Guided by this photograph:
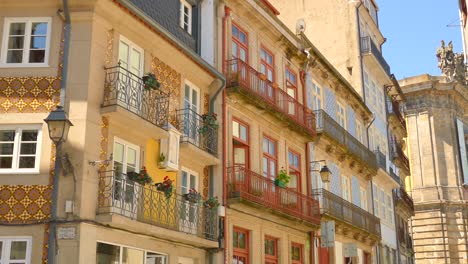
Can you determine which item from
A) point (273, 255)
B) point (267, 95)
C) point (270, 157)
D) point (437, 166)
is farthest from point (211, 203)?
point (437, 166)

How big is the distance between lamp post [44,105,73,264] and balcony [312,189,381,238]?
11.8m

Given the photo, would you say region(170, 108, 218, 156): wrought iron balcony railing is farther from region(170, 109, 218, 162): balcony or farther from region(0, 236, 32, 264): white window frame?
region(0, 236, 32, 264): white window frame

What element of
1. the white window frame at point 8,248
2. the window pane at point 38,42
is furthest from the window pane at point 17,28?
the white window frame at point 8,248

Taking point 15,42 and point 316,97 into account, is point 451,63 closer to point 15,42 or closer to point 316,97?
point 316,97

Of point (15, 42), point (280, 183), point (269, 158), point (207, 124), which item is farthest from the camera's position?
point (269, 158)

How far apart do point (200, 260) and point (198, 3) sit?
6.85m

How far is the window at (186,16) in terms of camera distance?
17.4 m

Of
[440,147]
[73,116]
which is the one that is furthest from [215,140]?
[440,147]

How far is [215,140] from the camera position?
672 inches

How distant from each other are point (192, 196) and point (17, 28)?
529 centimetres

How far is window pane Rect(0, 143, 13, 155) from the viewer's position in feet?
41.3

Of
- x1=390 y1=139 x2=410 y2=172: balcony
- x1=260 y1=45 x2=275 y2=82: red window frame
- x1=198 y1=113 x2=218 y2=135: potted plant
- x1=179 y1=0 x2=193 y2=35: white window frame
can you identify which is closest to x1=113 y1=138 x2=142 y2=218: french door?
x1=198 y1=113 x2=218 y2=135: potted plant

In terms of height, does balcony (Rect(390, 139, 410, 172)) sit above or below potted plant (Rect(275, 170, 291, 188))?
above

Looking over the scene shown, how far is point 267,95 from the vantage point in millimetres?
19891
